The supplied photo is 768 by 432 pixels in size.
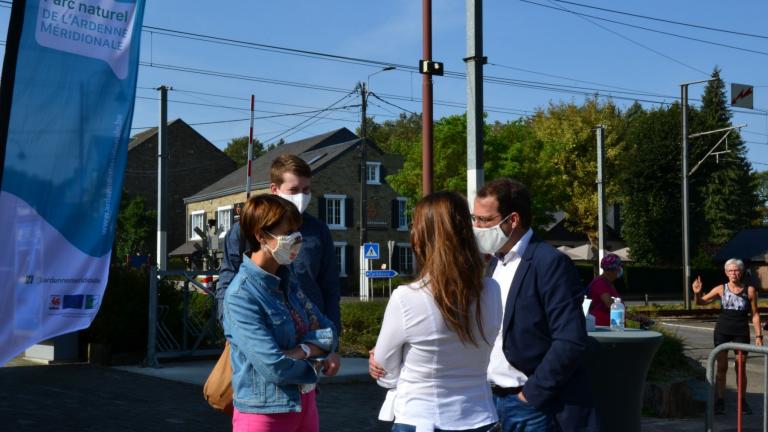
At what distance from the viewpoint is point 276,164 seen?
533 cm

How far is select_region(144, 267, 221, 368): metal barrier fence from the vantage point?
40.9 ft

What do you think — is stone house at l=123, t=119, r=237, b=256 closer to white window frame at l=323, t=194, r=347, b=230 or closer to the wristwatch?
white window frame at l=323, t=194, r=347, b=230

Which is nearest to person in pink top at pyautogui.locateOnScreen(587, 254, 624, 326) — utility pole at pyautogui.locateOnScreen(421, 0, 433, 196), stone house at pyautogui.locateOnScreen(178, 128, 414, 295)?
utility pole at pyautogui.locateOnScreen(421, 0, 433, 196)

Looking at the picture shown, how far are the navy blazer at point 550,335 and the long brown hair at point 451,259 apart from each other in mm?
446

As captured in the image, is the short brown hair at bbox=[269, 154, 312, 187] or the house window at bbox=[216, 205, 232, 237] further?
the house window at bbox=[216, 205, 232, 237]

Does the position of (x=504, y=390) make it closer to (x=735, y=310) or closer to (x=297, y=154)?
(x=735, y=310)

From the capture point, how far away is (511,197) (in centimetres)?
419

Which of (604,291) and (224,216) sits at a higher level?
(224,216)

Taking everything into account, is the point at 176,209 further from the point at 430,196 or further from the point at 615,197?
the point at 430,196

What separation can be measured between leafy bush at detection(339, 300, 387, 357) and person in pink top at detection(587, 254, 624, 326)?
556 centimetres

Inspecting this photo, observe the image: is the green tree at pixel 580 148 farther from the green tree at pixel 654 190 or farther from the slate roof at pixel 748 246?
the slate roof at pixel 748 246

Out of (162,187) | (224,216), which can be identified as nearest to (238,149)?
(224,216)

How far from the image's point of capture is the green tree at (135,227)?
194 ft

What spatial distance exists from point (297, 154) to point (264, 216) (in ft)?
191
